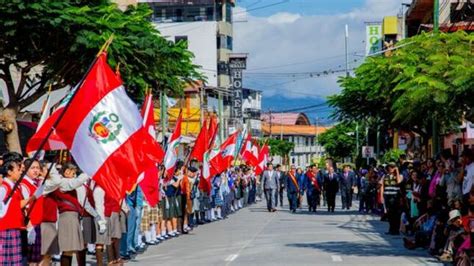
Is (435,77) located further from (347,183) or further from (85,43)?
(347,183)

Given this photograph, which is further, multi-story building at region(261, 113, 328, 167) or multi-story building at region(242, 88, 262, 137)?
multi-story building at region(261, 113, 328, 167)

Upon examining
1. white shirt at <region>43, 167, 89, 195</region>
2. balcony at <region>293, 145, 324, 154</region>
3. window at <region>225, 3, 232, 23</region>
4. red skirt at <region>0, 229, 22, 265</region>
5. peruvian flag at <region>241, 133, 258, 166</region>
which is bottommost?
red skirt at <region>0, 229, 22, 265</region>

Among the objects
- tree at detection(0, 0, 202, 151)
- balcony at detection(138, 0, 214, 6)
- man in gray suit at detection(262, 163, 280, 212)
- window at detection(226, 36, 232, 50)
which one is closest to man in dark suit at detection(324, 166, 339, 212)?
man in gray suit at detection(262, 163, 280, 212)

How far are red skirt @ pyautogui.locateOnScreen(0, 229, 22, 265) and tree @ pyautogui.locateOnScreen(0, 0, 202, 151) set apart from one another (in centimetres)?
909

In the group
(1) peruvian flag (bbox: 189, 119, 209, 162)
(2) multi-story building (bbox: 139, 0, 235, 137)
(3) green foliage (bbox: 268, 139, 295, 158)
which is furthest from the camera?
(3) green foliage (bbox: 268, 139, 295, 158)

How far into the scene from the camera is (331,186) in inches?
1512

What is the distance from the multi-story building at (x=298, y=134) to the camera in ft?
557

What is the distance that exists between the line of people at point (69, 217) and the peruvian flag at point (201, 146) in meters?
3.84

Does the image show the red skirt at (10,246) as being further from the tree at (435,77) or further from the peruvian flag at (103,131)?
the tree at (435,77)

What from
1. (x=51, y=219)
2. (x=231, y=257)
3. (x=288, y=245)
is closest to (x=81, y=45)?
(x=288, y=245)

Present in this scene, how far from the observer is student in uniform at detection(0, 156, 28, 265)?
12.3 meters

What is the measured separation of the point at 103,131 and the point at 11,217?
1825mm

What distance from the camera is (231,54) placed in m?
97.6

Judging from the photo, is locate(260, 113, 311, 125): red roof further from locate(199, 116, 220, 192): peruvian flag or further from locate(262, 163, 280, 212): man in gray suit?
locate(199, 116, 220, 192): peruvian flag
